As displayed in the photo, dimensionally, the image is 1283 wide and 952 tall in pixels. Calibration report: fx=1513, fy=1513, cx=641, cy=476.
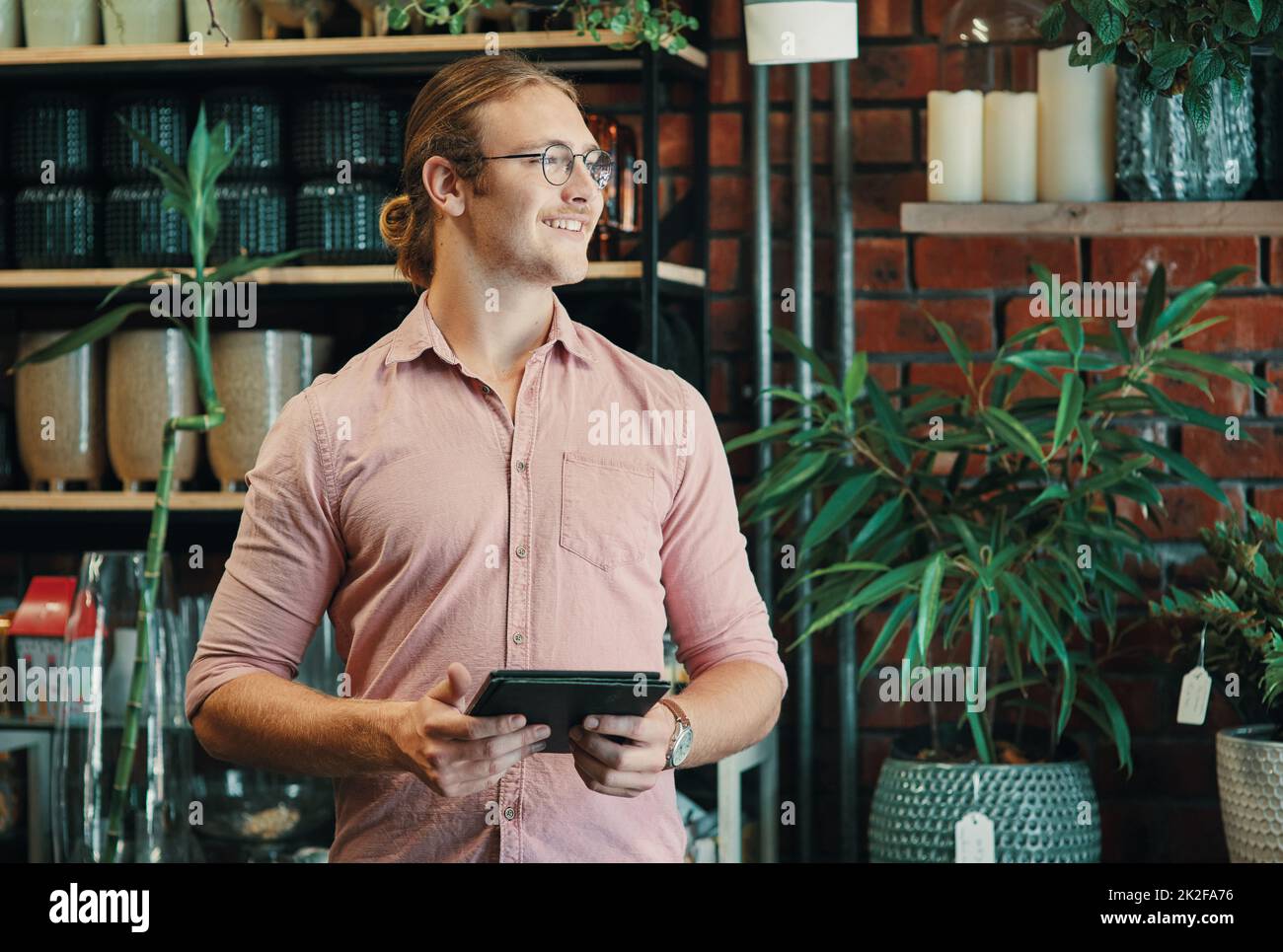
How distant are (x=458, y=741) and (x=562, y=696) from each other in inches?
4.1

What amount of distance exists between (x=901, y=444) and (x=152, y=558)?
987 mm

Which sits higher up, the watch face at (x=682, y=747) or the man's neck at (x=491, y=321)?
the man's neck at (x=491, y=321)

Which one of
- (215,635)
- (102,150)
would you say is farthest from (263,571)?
(102,150)

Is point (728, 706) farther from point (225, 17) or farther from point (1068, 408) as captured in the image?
point (225, 17)

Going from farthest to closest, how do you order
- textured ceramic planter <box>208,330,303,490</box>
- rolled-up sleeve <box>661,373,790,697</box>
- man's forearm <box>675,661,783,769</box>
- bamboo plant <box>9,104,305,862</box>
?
textured ceramic planter <box>208,330,303,490</box> < bamboo plant <box>9,104,305,862</box> < rolled-up sleeve <box>661,373,790,697</box> < man's forearm <box>675,661,783,769</box>

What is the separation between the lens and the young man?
1.33 metres

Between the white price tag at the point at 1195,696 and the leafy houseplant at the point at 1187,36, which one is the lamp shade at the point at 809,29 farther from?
the white price tag at the point at 1195,696

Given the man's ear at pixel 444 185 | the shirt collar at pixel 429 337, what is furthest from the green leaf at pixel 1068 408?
the man's ear at pixel 444 185

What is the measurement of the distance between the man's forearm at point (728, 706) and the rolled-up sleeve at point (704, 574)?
0.07 feet

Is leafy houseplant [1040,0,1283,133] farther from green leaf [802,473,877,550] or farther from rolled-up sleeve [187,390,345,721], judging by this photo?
rolled-up sleeve [187,390,345,721]

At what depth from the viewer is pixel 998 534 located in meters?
1.92

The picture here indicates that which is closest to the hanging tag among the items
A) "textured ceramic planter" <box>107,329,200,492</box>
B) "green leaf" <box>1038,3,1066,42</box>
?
"green leaf" <box>1038,3,1066,42</box>

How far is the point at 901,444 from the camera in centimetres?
197

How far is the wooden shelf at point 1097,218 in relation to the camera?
6.55ft
